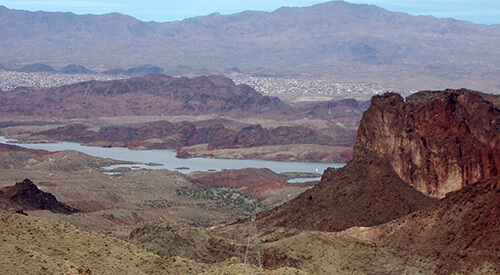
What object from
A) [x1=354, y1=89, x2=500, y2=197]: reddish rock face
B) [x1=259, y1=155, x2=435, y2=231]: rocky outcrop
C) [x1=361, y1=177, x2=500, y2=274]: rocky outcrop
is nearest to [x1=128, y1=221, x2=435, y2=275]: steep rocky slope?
[x1=361, y1=177, x2=500, y2=274]: rocky outcrop

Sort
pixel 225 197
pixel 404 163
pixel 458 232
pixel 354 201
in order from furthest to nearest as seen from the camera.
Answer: pixel 225 197 < pixel 404 163 < pixel 354 201 < pixel 458 232

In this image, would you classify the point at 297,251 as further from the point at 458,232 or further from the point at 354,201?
the point at 354,201

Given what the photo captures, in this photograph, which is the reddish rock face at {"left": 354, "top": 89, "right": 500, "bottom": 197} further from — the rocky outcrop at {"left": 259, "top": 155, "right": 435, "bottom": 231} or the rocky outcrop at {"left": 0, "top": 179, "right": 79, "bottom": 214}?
the rocky outcrop at {"left": 0, "top": 179, "right": 79, "bottom": 214}

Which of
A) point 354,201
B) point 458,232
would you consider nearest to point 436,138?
point 354,201

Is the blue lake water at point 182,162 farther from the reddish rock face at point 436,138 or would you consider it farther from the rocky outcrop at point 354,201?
the reddish rock face at point 436,138

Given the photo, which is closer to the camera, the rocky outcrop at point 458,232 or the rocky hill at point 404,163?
the rocky outcrop at point 458,232

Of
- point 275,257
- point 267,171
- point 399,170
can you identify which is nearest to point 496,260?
point 275,257

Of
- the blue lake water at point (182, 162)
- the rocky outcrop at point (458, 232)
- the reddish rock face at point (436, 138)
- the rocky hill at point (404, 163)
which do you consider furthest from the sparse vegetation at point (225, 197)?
the rocky outcrop at point (458, 232)

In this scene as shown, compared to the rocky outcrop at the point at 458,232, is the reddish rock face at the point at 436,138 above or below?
above
